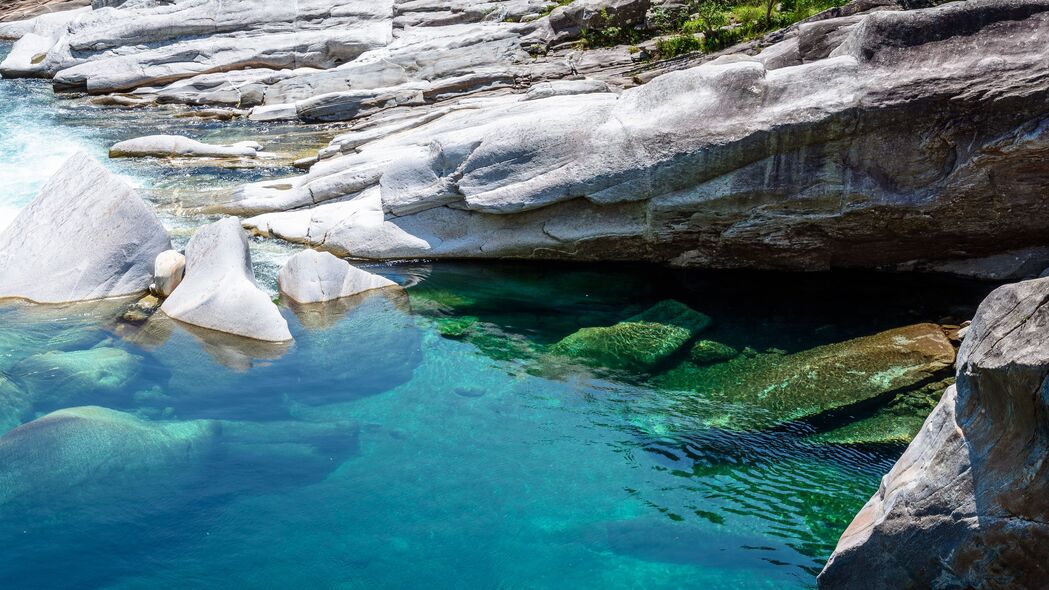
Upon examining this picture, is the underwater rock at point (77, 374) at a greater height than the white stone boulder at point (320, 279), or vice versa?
the white stone boulder at point (320, 279)

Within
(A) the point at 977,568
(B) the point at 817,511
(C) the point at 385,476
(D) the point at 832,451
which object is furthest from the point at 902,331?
(C) the point at 385,476

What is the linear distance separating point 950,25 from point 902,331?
4260mm

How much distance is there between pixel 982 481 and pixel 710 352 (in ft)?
19.0

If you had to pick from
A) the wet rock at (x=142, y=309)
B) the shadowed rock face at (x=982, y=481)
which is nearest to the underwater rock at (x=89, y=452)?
the wet rock at (x=142, y=309)

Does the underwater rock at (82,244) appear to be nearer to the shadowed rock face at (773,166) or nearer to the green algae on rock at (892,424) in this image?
the shadowed rock face at (773,166)

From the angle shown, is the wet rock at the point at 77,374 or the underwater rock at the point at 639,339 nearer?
the wet rock at the point at 77,374

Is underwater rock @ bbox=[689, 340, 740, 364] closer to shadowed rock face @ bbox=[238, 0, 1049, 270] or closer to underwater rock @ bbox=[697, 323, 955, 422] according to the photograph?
underwater rock @ bbox=[697, 323, 955, 422]

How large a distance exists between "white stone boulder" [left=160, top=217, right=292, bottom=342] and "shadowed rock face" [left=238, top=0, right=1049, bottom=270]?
208 cm

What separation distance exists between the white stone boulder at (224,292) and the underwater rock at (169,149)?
7450mm

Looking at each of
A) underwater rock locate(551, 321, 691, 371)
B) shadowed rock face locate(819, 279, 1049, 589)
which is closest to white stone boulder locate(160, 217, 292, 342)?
underwater rock locate(551, 321, 691, 371)

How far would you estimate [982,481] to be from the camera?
5828 mm

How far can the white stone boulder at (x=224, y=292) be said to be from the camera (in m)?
11.9

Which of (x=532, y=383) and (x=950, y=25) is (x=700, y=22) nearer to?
(x=950, y=25)

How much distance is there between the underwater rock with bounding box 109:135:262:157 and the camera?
65.1 ft
